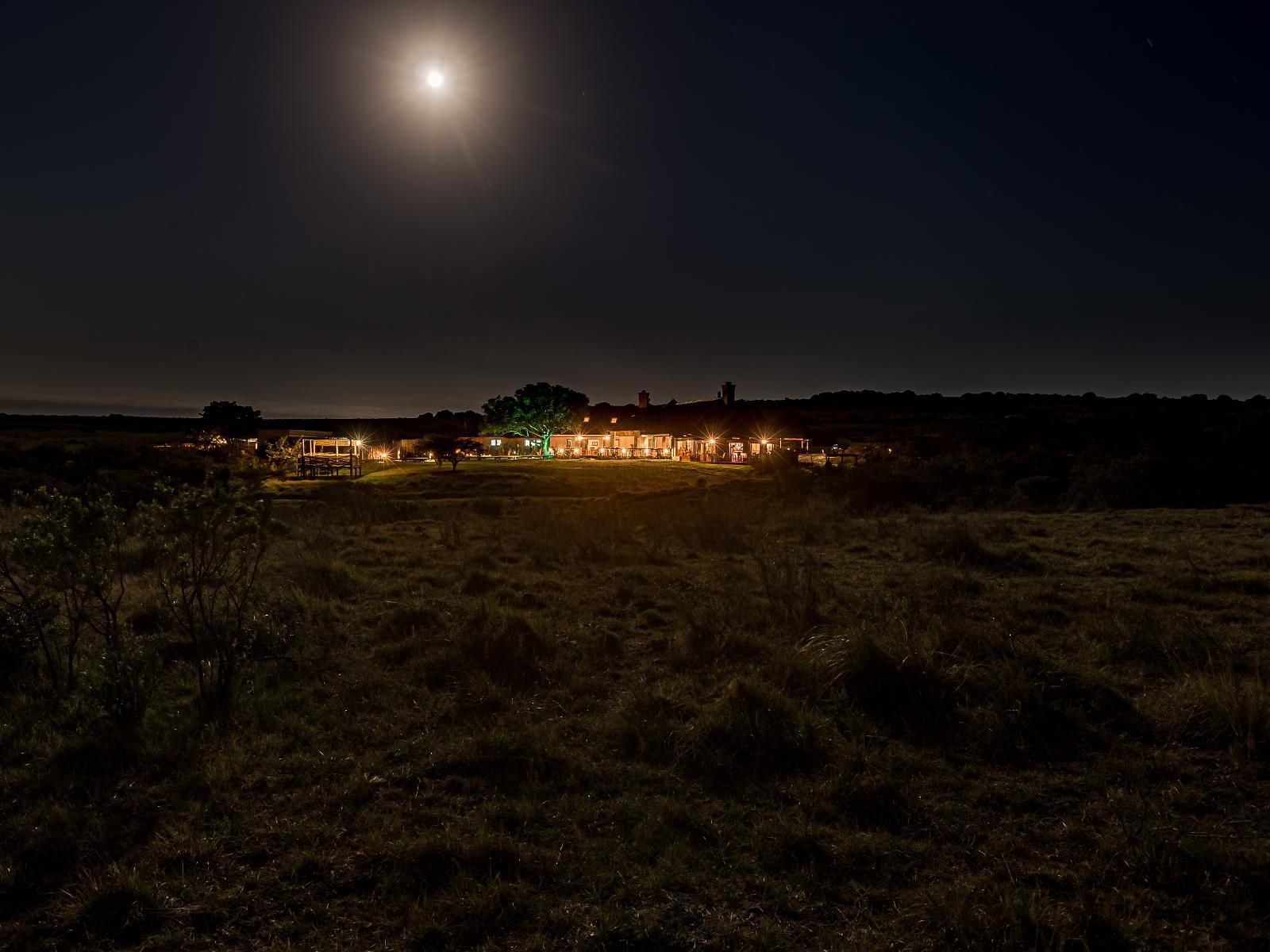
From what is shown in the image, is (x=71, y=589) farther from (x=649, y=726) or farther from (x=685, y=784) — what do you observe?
(x=685, y=784)

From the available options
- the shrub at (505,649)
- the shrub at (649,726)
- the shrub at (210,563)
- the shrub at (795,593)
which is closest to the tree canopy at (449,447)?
the shrub at (795,593)

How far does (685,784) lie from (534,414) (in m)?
71.4

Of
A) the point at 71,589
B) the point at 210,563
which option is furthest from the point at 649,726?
the point at 71,589

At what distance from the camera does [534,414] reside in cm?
7500

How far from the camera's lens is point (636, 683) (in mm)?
7070

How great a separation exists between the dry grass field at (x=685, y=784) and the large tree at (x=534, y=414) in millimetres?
65535

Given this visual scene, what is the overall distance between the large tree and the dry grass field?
65535 millimetres

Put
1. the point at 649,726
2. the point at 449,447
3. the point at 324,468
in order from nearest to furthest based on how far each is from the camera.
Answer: the point at 649,726, the point at 324,468, the point at 449,447

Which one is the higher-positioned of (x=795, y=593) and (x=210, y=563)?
(x=210, y=563)

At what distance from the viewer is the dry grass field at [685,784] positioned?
3.57 metres

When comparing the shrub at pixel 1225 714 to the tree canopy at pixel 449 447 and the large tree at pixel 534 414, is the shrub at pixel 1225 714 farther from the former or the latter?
the large tree at pixel 534 414

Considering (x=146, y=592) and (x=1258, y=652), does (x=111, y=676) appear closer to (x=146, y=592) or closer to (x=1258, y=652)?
(x=146, y=592)

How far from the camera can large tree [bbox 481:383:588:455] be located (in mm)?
75188

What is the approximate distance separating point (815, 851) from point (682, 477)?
36844 mm
